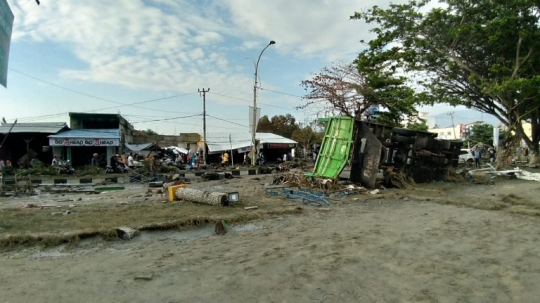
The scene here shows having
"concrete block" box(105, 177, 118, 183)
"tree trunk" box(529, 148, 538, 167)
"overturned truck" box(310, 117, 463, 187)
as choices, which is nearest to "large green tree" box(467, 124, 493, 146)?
"tree trunk" box(529, 148, 538, 167)

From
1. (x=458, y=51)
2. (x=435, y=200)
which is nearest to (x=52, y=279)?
(x=435, y=200)

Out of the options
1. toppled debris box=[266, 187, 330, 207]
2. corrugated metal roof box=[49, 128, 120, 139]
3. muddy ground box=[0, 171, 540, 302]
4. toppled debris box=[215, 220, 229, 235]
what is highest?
corrugated metal roof box=[49, 128, 120, 139]

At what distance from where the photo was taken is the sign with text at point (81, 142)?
83.9 ft

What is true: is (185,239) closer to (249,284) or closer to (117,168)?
(249,284)

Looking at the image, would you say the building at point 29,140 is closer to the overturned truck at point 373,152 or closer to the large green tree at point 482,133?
the overturned truck at point 373,152

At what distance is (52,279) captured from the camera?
158 inches

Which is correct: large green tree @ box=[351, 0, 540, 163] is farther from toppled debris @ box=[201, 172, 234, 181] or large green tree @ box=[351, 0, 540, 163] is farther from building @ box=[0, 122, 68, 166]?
building @ box=[0, 122, 68, 166]

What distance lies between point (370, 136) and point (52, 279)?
33.6 ft

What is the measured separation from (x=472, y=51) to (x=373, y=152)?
40.3 feet

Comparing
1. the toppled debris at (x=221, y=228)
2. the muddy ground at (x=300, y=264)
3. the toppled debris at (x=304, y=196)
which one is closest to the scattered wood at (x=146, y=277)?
the muddy ground at (x=300, y=264)

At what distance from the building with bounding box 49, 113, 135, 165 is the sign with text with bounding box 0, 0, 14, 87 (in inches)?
787

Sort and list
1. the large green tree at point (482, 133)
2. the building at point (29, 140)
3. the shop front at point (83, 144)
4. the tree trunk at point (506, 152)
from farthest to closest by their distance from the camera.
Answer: the large green tree at point (482, 133)
the shop front at point (83, 144)
the building at point (29, 140)
the tree trunk at point (506, 152)

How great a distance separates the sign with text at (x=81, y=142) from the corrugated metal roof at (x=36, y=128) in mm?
760

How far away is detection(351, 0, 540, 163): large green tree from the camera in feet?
54.4
